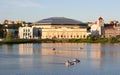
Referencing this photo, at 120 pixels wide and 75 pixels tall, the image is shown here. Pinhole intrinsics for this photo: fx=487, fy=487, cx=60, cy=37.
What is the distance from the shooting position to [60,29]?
72.7 m

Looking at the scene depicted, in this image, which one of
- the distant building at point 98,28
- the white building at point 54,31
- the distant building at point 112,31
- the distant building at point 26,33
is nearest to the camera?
the distant building at point 26,33

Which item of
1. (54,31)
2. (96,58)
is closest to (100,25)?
(54,31)

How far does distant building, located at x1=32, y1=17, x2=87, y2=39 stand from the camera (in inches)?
2837

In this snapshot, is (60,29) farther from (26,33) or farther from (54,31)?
(26,33)

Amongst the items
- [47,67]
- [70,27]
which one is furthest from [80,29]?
[47,67]

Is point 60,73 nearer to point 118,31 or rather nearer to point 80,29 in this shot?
point 80,29

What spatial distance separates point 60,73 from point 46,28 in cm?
5727

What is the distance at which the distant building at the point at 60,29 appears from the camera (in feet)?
236

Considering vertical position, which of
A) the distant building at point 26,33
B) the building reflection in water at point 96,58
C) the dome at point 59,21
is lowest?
the building reflection in water at point 96,58

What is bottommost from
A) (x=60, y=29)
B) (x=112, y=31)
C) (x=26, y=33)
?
(x=26, y=33)

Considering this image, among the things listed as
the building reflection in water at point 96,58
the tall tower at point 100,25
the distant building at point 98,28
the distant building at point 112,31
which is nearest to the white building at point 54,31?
the distant building at point 98,28

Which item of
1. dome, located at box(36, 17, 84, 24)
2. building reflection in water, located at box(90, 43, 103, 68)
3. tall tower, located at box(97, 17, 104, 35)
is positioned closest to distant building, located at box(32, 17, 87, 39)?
dome, located at box(36, 17, 84, 24)

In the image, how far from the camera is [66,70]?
1883 centimetres

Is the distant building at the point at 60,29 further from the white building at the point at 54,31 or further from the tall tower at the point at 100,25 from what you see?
the tall tower at the point at 100,25
